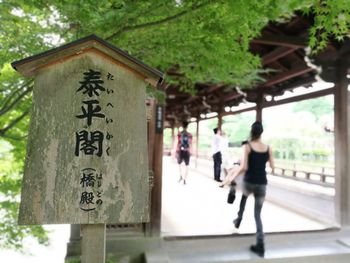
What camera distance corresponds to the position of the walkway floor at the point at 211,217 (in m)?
4.86

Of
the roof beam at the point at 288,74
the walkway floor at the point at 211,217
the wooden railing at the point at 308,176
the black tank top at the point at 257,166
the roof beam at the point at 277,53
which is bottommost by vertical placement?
the walkway floor at the point at 211,217

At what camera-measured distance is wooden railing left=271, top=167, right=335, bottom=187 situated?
295 inches

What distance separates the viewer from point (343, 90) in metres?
5.10

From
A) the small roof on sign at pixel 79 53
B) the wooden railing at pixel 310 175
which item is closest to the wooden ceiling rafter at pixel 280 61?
the wooden railing at pixel 310 175

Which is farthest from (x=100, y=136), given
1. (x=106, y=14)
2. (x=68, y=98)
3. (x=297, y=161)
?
(x=297, y=161)

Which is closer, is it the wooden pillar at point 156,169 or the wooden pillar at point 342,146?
the wooden pillar at point 156,169

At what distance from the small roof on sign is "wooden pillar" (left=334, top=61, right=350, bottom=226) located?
169 inches

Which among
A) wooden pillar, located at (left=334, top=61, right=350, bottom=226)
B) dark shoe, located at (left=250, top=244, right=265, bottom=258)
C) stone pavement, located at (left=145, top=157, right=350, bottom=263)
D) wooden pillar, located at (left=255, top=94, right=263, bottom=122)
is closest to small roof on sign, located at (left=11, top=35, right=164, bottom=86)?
stone pavement, located at (left=145, top=157, right=350, bottom=263)

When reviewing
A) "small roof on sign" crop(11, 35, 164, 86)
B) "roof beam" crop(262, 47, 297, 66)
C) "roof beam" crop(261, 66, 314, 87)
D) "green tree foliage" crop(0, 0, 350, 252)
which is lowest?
"small roof on sign" crop(11, 35, 164, 86)

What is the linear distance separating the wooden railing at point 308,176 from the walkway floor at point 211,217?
5.14 feet

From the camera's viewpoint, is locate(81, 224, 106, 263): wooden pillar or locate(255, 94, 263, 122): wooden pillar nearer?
locate(81, 224, 106, 263): wooden pillar

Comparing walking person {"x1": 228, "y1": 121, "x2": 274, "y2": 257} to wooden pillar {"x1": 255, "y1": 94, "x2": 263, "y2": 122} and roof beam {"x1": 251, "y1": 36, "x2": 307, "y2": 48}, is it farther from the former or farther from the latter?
wooden pillar {"x1": 255, "y1": 94, "x2": 263, "y2": 122}

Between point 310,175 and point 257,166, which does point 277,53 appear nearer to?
point 257,166

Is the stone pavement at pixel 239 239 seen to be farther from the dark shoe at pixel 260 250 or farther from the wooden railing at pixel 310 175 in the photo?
the wooden railing at pixel 310 175
